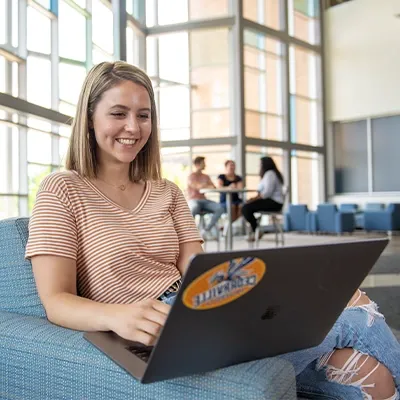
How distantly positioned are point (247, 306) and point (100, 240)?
1.78 ft

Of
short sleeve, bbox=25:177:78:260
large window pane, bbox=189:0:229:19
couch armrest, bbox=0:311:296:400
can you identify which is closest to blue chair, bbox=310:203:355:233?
large window pane, bbox=189:0:229:19

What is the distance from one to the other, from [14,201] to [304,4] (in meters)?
10.4

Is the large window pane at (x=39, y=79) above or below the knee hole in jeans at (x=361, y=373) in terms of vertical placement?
above

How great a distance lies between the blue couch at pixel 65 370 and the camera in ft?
2.44

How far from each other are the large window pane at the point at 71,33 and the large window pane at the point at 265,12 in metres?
5.17

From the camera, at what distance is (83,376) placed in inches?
33.7

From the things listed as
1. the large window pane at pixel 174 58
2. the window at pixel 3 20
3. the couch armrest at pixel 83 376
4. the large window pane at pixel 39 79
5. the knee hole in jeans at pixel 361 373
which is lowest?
the knee hole in jeans at pixel 361 373

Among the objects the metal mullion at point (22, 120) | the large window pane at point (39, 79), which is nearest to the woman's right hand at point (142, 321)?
the large window pane at point (39, 79)

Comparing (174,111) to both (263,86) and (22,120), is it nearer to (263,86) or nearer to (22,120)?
(263,86)

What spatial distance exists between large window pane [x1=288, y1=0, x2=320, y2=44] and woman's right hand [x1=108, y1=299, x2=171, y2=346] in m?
13.2

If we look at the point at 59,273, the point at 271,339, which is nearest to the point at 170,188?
the point at 59,273

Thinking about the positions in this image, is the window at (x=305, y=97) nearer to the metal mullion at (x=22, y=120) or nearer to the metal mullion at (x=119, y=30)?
the metal mullion at (x=119, y=30)

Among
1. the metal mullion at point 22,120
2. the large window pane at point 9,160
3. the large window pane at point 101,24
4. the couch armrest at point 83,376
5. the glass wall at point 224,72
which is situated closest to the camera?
the couch armrest at point 83,376

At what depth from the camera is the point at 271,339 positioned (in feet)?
2.62
